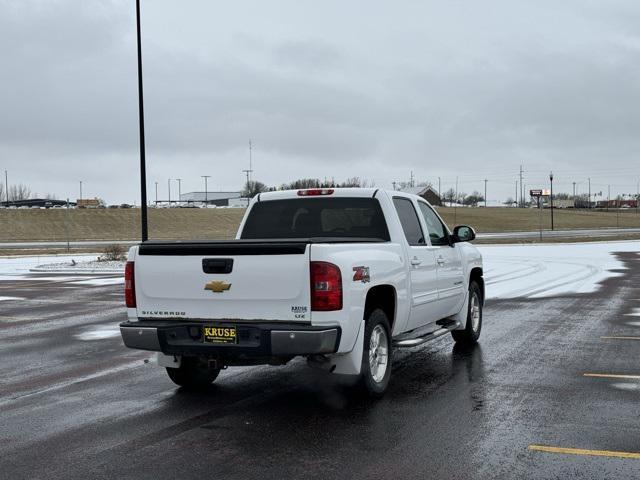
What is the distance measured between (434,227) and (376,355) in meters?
2.55

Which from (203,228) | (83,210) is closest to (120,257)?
(203,228)

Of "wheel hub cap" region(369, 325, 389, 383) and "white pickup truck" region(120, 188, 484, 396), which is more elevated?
"white pickup truck" region(120, 188, 484, 396)

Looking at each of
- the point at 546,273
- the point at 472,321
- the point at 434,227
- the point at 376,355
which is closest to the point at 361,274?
the point at 376,355

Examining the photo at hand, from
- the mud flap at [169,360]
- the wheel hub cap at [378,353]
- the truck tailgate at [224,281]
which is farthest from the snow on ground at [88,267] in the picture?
the wheel hub cap at [378,353]

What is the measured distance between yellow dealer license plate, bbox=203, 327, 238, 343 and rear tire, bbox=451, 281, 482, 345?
4351 millimetres

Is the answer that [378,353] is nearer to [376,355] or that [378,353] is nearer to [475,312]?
[376,355]

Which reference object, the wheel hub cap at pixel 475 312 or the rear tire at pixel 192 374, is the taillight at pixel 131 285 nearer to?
the rear tire at pixel 192 374

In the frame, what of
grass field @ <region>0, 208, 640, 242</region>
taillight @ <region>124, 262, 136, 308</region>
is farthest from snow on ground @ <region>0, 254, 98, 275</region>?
grass field @ <region>0, 208, 640, 242</region>

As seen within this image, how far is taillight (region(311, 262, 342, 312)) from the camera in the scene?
243 inches

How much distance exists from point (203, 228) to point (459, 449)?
74330 millimetres

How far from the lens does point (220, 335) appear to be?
21.2 feet

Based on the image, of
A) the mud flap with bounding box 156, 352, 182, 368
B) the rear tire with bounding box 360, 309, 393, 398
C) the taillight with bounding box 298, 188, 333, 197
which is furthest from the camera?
the taillight with bounding box 298, 188, 333, 197

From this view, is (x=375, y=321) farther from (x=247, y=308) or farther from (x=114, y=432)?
(x=114, y=432)

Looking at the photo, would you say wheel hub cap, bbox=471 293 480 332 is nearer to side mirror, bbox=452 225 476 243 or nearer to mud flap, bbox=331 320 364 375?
side mirror, bbox=452 225 476 243
